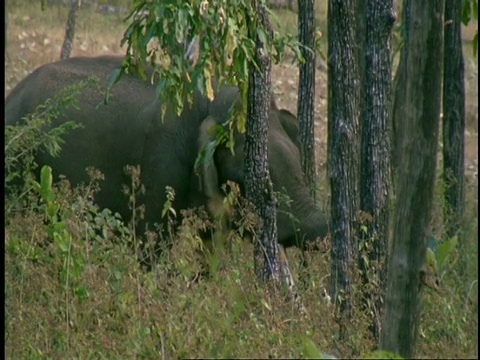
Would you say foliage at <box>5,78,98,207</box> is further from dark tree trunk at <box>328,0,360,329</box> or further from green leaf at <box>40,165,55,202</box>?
dark tree trunk at <box>328,0,360,329</box>

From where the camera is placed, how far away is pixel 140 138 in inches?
377

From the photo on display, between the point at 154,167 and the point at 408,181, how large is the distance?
579cm

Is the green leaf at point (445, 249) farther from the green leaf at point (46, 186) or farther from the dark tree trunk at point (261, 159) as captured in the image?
the green leaf at point (46, 186)

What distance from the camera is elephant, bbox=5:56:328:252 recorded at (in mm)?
9219

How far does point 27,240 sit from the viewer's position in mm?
7070

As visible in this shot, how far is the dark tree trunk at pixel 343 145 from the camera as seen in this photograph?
610 cm

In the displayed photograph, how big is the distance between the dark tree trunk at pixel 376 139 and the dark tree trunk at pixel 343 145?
8 cm

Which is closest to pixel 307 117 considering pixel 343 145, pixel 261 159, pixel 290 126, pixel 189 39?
pixel 290 126

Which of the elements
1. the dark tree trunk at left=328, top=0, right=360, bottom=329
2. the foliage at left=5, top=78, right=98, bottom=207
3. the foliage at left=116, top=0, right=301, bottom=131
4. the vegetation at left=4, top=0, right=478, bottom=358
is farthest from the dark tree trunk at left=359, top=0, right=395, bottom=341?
the foliage at left=5, top=78, right=98, bottom=207

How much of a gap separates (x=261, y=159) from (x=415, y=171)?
9.80 ft

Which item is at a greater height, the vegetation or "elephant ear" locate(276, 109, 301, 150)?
"elephant ear" locate(276, 109, 301, 150)

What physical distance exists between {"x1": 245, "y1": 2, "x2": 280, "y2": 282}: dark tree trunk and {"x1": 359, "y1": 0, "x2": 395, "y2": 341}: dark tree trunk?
53 cm

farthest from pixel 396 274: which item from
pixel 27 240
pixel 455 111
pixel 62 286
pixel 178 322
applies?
pixel 455 111

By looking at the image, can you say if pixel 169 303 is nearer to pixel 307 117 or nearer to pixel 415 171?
pixel 415 171
